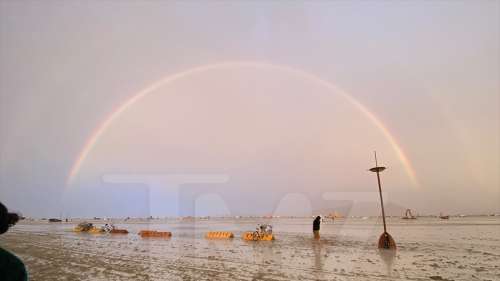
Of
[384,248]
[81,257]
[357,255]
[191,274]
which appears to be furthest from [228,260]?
[384,248]

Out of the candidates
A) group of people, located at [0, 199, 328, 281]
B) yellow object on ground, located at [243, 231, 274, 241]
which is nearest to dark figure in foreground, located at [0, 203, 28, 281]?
Answer: group of people, located at [0, 199, 328, 281]

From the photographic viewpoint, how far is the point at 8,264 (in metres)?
4.00

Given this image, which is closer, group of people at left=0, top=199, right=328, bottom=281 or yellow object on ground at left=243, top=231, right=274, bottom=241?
group of people at left=0, top=199, right=328, bottom=281

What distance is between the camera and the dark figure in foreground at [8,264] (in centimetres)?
398

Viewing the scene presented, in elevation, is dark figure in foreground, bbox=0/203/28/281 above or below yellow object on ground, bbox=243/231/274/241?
above

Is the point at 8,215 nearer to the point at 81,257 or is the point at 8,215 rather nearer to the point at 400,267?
the point at 400,267

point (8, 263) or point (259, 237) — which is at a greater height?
point (8, 263)

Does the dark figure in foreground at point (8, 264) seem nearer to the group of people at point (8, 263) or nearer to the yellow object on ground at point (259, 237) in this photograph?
the group of people at point (8, 263)

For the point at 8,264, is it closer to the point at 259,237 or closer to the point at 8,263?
the point at 8,263

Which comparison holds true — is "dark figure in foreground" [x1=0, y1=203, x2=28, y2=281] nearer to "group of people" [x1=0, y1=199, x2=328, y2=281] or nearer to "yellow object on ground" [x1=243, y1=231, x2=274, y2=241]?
"group of people" [x1=0, y1=199, x2=328, y2=281]

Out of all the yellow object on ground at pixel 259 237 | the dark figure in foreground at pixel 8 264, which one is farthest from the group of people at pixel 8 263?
the yellow object on ground at pixel 259 237

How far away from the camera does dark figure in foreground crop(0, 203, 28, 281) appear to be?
3.98 meters

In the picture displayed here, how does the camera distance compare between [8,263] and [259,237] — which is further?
[259,237]

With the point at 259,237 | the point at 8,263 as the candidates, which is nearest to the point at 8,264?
the point at 8,263
